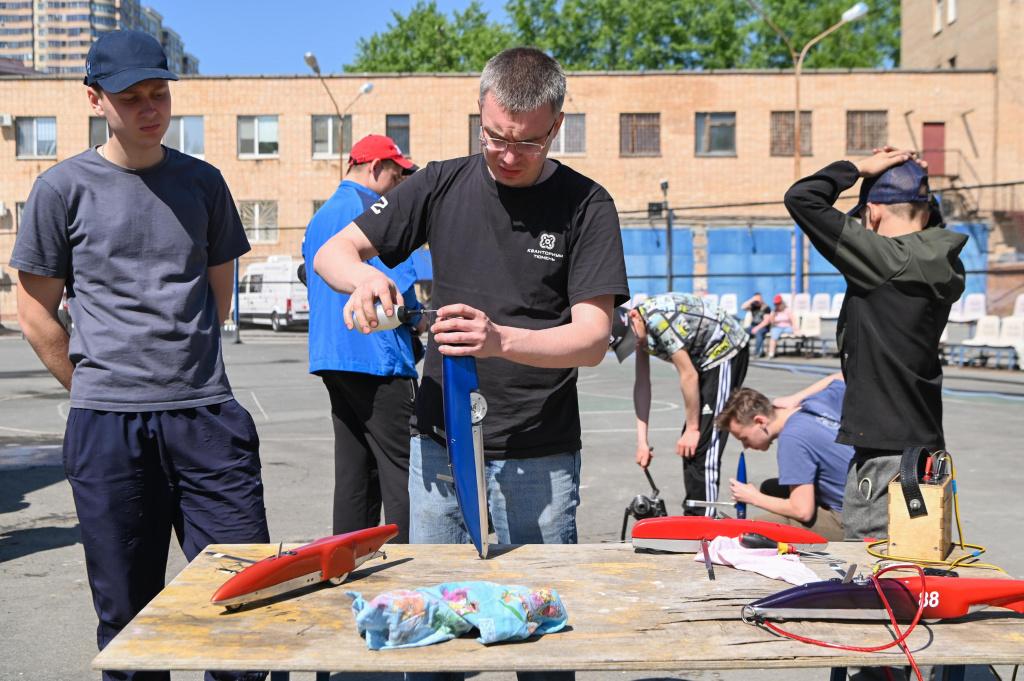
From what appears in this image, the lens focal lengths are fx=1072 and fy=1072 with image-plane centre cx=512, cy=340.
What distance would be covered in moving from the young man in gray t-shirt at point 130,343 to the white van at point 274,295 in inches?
1370

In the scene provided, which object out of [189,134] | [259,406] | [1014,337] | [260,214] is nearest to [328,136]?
[260,214]

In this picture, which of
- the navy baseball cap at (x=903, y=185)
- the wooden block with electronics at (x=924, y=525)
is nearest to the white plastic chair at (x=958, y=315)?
the navy baseball cap at (x=903, y=185)

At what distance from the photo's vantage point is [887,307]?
3.69m

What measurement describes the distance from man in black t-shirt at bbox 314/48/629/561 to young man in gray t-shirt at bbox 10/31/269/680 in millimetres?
648

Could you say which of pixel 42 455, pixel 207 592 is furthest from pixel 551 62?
pixel 42 455

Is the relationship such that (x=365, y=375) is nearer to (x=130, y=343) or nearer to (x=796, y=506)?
(x=130, y=343)

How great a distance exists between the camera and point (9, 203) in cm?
4444

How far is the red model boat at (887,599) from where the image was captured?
237 cm

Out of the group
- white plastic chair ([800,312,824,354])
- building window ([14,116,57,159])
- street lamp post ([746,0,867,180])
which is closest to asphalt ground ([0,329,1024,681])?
white plastic chair ([800,312,824,354])

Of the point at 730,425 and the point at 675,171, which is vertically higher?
the point at 675,171

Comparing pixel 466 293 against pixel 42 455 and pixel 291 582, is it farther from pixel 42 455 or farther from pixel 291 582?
pixel 42 455

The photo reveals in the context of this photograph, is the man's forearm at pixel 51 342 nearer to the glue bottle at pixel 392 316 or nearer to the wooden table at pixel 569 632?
the wooden table at pixel 569 632

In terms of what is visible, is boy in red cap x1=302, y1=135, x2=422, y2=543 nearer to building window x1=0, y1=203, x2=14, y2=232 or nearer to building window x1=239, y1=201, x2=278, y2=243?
building window x1=239, y1=201, x2=278, y2=243

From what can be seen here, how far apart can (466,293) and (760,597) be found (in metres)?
1.23
